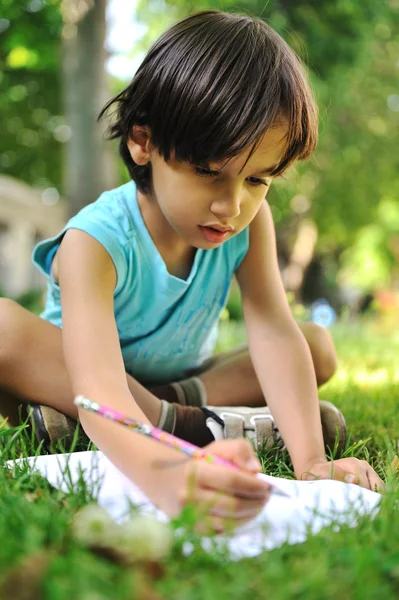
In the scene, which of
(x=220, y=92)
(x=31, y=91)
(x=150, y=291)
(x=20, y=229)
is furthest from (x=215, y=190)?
(x=31, y=91)

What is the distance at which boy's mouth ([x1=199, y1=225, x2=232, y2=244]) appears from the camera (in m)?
1.60

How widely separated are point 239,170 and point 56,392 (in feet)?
2.36

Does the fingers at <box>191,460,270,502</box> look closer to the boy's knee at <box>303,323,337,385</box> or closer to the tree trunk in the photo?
the boy's knee at <box>303,323,337,385</box>

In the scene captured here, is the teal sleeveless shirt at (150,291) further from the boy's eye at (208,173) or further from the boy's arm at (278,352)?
the boy's eye at (208,173)

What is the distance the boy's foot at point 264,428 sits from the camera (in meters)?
1.78

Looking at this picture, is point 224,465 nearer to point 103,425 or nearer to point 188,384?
point 103,425

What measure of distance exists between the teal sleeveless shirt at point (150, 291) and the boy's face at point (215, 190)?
19 cm

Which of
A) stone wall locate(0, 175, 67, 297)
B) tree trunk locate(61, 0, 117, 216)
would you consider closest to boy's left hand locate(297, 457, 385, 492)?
tree trunk locate(61, 0, 117, 216)

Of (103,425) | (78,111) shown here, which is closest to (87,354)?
(103,425)

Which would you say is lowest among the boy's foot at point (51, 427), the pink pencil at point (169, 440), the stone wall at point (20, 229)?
the stone wall at point (20, 229)

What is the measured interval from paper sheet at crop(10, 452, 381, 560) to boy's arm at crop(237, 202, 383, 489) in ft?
0.67

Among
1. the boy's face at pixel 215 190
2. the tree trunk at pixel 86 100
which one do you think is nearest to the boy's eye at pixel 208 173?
the boy's face at pixel 215 190

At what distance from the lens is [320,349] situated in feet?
6.77

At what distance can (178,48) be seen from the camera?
165 cm
